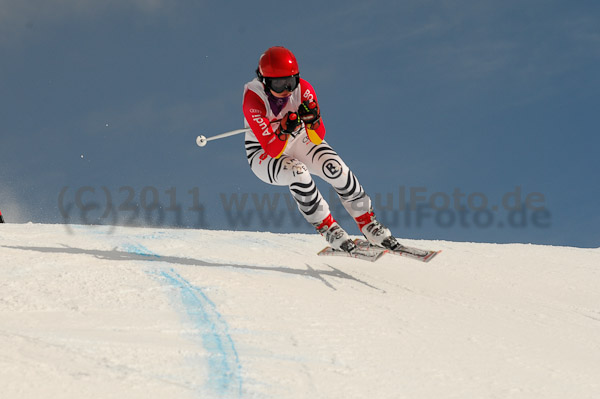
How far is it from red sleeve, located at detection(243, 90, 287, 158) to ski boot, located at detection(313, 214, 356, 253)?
0.89 m

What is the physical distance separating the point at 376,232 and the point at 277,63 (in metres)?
2.00

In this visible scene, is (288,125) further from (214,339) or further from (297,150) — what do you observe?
(214,339)

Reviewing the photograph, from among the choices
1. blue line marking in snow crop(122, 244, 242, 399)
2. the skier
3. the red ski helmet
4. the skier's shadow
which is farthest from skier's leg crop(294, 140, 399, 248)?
blue line marking in snow crop(122, 244, 242, 399)

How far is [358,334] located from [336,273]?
2.23 meters

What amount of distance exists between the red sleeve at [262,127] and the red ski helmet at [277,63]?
0.29m

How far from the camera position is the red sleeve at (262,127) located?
557 cm

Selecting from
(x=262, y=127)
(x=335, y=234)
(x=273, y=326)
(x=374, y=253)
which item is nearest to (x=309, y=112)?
(x=262, y=127)

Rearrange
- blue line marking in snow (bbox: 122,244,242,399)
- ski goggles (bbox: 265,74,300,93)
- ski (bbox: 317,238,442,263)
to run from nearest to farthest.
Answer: blue line marking in snow (bbox: 122,244,242,399), ski goggles (bbox: 265,74,300,93), ski (bbox: 317,238,442,263)

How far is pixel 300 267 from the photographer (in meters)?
6.25

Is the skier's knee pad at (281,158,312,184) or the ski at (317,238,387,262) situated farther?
the ski at (317,238,387,262)

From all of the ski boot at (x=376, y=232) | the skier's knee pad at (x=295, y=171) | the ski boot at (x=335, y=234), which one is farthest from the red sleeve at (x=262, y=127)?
the ski boot at (x=376, y=232)

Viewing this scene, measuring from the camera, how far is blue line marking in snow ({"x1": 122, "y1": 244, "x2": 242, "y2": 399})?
2.88 m

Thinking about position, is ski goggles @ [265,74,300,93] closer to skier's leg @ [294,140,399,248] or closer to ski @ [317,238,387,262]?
skier's leg @ [294,140,399,248]

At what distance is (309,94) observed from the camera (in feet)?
19.1
